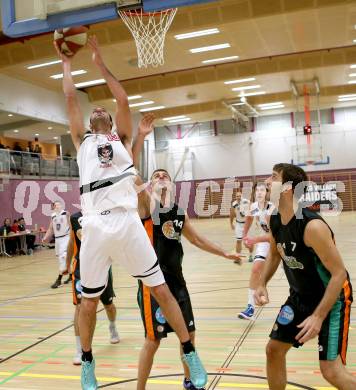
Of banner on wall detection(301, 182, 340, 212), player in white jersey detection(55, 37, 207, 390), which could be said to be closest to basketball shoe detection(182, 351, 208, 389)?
player in white jersey detection(55, 37, 207, 390)

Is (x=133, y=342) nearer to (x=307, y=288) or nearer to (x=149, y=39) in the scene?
(x=307, y=288)

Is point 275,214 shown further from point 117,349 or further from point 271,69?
point 271,69

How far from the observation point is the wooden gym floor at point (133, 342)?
456cm

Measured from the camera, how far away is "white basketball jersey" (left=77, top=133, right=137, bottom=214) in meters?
3.52

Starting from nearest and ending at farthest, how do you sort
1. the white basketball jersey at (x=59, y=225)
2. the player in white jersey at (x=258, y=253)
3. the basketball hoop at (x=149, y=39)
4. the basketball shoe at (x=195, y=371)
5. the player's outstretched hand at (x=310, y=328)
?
the player's outstretched hand at (x=310, y=328) → the basketball shoe at (x=195, y=371) → the player in white jersey at (x=258, y=253) → the basketball hoop at (x=149, y=39) → the white basketball jersey at (x=59, y=225)

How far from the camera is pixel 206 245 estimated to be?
166 inches

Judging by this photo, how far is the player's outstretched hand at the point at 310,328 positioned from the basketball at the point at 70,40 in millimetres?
2804

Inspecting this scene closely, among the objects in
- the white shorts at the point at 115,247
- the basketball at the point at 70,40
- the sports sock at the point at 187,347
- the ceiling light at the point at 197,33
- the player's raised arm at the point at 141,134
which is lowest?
the sports sock at the point at 187,347

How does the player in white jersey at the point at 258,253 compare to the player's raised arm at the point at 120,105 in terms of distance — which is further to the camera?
the player in white jersey at the point at 258,253

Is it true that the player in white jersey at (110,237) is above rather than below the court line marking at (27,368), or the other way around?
above

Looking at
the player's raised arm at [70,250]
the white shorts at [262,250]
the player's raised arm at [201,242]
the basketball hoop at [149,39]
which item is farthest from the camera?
the basketball hoop at [149,39]

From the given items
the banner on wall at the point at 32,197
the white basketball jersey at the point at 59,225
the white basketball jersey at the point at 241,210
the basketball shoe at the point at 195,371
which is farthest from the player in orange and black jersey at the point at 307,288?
the banner on wall at the point at 32,197

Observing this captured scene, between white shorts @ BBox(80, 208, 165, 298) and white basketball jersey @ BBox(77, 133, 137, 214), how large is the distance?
8cm

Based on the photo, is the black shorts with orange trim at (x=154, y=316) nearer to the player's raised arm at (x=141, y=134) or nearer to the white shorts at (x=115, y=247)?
the white shorts at (x=115, y=247)
